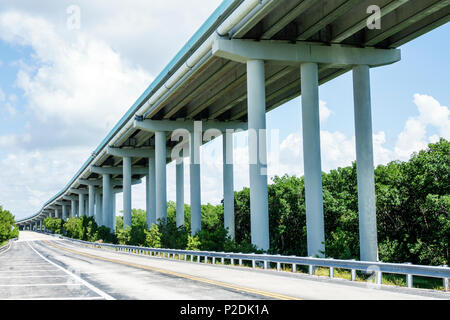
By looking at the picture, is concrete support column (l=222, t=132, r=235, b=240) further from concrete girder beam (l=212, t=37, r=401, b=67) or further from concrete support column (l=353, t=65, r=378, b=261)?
concrete girder beam (l=212, t=37, r=401, b=67)

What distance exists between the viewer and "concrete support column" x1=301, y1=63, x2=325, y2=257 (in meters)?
29.2

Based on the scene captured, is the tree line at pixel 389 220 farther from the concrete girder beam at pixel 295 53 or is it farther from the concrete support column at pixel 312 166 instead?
the concrete girder beam at pixel 295 53

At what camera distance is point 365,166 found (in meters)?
29.8

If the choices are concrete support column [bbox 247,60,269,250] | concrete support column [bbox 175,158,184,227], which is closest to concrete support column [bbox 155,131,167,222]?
concrete support column [bbox 175,158,184,227]

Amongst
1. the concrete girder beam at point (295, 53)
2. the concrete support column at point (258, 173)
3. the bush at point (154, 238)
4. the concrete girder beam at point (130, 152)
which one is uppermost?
the concrete girder beam at point (295, 53)

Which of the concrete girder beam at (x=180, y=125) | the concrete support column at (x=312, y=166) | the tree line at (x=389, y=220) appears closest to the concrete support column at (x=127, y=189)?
the tree line at (x=389, y=220)

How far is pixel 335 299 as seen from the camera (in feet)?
36.6

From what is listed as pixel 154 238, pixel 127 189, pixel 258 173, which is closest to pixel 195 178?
pixel 154 238

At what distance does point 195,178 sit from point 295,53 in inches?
905

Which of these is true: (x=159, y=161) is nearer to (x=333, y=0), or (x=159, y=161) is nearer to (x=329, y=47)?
(x=329, y=47)

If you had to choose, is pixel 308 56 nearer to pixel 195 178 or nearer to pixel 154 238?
pixel 154 238

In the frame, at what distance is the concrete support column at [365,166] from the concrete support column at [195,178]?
71.8 ft

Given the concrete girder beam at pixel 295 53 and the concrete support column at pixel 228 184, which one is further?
the concrete support column at pixel 228 184

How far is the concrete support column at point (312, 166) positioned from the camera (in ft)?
95.9
